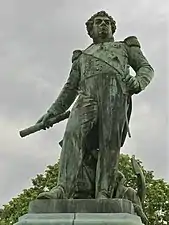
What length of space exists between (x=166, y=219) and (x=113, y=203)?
2290 centimetres

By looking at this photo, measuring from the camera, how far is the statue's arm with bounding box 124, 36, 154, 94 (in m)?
8.26

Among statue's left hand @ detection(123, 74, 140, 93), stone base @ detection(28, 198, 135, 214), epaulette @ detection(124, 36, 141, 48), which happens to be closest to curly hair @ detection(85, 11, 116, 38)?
epaulette @ detection(124, 36, 141, 48)

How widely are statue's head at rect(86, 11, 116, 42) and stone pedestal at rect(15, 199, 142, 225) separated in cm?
267

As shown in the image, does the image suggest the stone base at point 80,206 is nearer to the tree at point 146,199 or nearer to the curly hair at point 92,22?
the curly hair at point 92,22

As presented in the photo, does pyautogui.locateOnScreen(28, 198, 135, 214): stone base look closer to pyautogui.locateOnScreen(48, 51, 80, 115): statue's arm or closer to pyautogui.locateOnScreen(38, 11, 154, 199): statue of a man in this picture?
pyautogui.locateOnScreen(38, 11, 154, 199): statue of a man

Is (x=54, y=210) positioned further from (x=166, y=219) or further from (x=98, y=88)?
(x=166, y=219)

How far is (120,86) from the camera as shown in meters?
8.13

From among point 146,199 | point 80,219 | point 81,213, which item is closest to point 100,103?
point 81,213

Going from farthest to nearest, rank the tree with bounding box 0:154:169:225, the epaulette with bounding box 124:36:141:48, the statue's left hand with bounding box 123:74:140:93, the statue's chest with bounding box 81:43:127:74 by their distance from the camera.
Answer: the tree with bounding box 0:154:169:225
the epaulette with bounding box 124:36:141:48
the statue's chest with bounding box 81:43:127:74
the statue's left hand with bounding box 123:74:140:93

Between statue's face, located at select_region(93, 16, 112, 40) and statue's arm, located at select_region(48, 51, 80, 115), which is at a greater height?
statue's face, located at select_region(93, 16, 112, 40)

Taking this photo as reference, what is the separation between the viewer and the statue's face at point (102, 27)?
8680 mm

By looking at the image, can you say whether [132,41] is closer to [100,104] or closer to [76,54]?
[76,54]

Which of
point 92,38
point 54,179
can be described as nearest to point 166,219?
point 54,179

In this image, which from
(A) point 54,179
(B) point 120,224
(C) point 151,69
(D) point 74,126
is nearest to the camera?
(B) point 120,224
